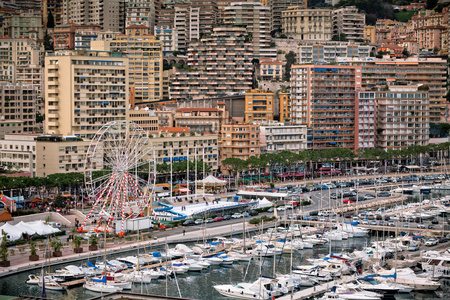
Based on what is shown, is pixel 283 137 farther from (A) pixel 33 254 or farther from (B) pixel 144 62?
(A) pixel 33 254

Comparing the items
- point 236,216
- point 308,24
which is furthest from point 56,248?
point 308,24

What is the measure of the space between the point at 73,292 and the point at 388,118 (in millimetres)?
79447

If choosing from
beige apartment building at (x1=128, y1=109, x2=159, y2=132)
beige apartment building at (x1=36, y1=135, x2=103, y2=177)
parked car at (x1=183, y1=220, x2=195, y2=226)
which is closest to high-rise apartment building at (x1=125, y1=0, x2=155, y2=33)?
beige apartment building at (x1=128, y1=109, x2=159, y2=132)

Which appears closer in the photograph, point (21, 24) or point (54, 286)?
point (54, 286)

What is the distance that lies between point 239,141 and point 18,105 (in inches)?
1438

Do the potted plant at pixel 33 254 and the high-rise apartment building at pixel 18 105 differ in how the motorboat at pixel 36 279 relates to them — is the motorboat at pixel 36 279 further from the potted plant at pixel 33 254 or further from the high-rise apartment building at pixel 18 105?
→ the high-rise apartment building at pixel 18 105

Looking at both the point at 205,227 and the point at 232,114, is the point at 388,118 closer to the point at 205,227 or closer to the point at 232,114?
the point at 232,114

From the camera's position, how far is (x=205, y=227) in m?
72.4

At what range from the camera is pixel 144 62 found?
141 metres

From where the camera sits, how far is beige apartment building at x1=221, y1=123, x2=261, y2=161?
109m

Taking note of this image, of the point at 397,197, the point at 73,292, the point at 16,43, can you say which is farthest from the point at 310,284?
the point at 16,43

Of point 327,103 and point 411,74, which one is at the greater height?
point 411,74

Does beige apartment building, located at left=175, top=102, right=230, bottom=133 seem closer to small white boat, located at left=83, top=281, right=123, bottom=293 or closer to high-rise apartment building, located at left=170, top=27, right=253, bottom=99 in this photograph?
high-rise apartment building, located at left=170, top=27, right=253, bottom=99

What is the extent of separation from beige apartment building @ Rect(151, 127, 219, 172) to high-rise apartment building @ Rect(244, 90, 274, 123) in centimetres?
1782
